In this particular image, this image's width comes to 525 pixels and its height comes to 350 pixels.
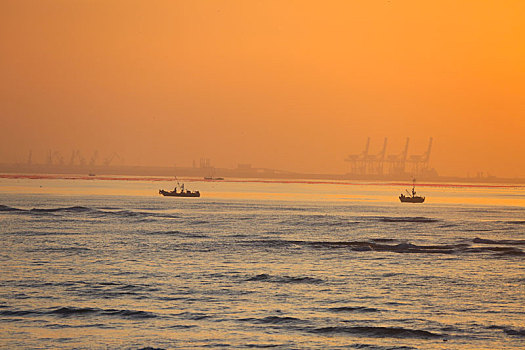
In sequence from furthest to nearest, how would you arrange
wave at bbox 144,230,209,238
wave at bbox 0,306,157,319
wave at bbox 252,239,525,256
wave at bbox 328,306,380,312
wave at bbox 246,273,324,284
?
wave at bbox 144,230,209,238 → wave at bbox 252,239,525,256 → wave at bbox 246,273,324,284 → wave at bbox 328,306,380,312 → wave at bbox 0,306,157,319

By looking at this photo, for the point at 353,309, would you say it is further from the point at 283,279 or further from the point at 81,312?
the point at 81,312

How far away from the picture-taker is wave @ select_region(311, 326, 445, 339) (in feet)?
102

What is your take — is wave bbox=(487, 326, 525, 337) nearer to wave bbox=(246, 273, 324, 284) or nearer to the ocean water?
the ocean water

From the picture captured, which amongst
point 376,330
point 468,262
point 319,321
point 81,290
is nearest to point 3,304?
point 81,290

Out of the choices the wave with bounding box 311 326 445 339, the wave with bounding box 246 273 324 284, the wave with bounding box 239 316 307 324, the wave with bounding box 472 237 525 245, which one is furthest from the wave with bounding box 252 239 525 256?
the wave with bounding box 311 326 445 339

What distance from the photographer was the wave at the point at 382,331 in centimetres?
3095

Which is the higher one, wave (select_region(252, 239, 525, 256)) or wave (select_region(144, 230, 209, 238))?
wave (select_region(252, 239, 525, 256))

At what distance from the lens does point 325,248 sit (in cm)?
6781

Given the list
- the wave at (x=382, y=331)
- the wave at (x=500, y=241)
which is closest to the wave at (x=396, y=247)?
the wave at (x=500, y=241)

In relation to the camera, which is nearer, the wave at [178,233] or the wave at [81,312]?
the wave at [81,312]

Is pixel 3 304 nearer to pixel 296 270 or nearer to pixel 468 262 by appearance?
pixel 296 270

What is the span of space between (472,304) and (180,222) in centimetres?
7032

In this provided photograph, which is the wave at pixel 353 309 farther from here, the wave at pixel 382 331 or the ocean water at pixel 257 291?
the wave at pixel 382 331

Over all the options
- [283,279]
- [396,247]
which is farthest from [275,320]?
[396,247]
